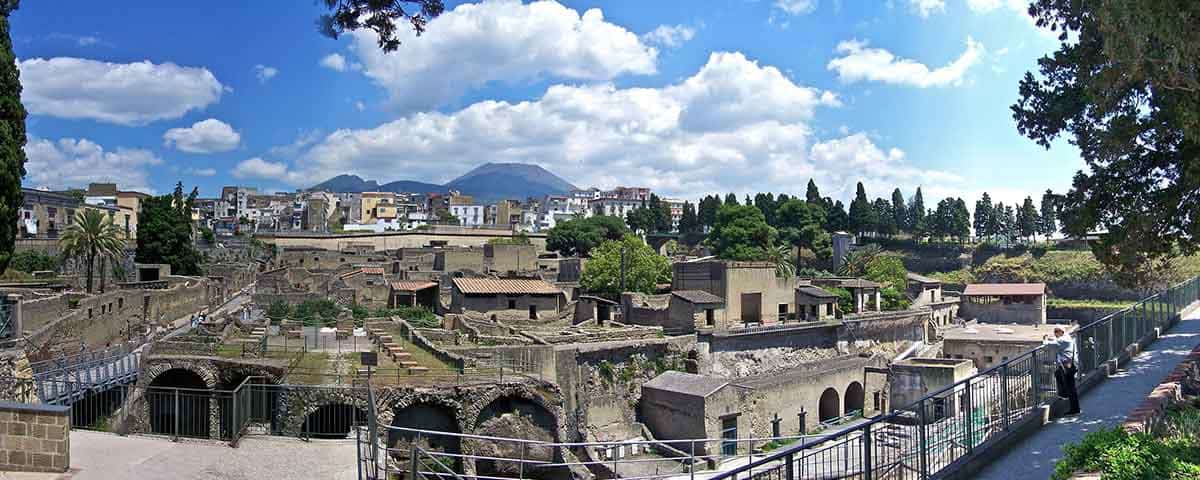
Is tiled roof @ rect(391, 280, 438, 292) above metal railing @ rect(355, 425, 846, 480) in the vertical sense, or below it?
above

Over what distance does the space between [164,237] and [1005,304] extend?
54.2 m

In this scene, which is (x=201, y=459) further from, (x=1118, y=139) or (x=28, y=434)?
(x=1118, y=139)

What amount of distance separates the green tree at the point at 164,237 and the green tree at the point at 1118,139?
45449 mm

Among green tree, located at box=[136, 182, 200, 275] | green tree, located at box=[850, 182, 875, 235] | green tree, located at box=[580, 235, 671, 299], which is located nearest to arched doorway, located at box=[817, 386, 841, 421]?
green tree, located at box=[580, 235, 671, 299]

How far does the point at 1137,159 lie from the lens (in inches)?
587

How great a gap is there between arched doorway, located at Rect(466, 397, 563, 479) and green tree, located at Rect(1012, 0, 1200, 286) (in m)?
12.6

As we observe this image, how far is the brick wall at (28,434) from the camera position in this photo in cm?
912

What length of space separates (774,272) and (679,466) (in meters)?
20.9

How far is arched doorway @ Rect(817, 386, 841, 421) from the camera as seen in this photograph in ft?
102

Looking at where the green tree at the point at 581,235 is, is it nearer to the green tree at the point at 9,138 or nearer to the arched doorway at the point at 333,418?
the green tree at the point at 9,138

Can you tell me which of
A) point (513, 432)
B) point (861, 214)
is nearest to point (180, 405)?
point (513, 432)

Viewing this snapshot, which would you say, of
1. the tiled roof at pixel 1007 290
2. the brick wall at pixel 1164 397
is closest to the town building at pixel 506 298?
the brick wall at pixel 1164 397

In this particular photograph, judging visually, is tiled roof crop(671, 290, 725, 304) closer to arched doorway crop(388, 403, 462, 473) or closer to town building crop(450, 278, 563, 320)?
town building crop(450, 278, 563, 320)

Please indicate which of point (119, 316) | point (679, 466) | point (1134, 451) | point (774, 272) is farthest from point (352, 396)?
point (774, 272)
